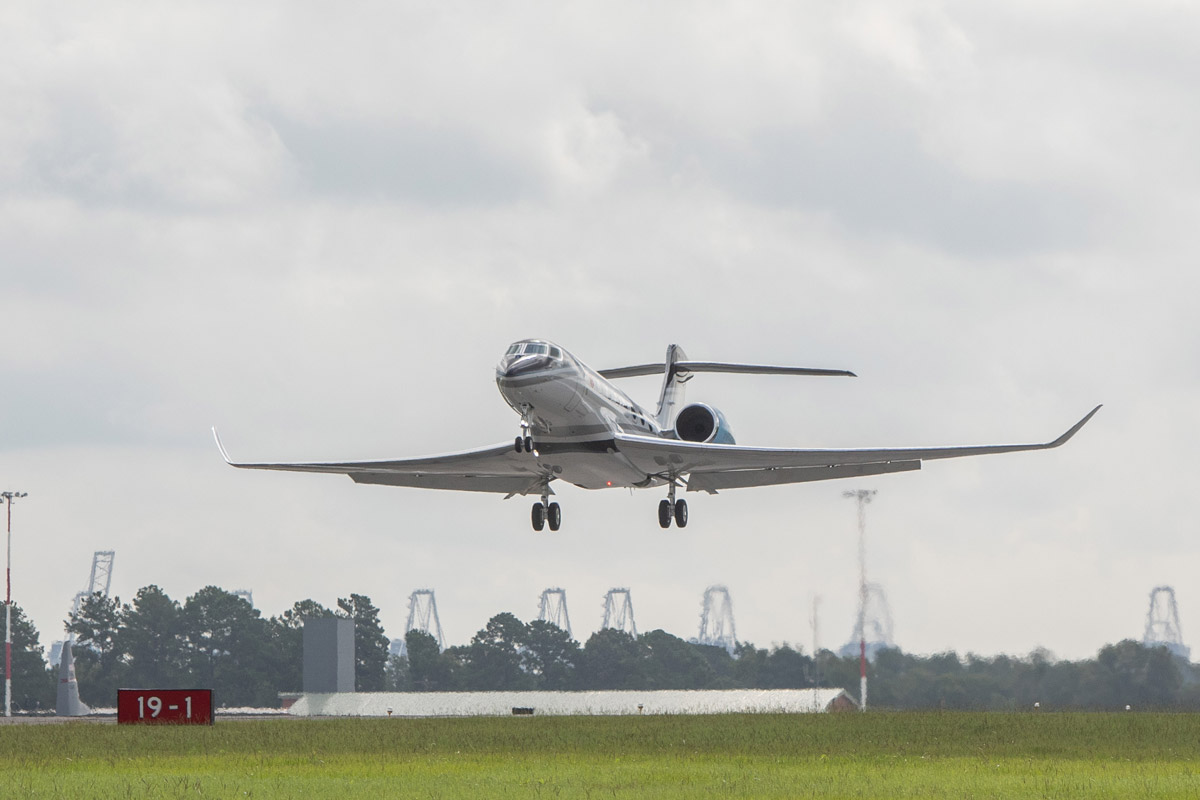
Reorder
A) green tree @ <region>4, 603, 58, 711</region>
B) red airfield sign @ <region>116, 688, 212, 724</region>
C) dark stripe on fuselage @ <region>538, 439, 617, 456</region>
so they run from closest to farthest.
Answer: dark stripe on fuselage @ <region>538, 439, 617, 456</region>
red airfield sign @ <region>116, 688, 212, 724</region>
green tree @ <region>4, 603, 58, 711</region>

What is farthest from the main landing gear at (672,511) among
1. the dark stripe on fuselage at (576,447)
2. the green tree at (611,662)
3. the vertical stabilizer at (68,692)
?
the green tree at (611,662)

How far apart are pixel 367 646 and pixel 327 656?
36794 millimetres

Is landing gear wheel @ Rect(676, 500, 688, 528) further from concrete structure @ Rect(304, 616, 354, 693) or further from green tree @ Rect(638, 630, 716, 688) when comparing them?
green tree @ Rect(638, 630, 716, 688)

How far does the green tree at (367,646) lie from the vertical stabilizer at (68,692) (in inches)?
2095

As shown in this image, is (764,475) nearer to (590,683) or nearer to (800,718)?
(800,718)

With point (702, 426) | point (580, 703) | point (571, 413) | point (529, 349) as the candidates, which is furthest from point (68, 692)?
point (529, 349)

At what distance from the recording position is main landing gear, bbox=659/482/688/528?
162 ft

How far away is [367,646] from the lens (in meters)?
176

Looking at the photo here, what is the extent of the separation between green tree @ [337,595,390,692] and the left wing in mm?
125995

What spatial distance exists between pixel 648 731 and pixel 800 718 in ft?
41.9

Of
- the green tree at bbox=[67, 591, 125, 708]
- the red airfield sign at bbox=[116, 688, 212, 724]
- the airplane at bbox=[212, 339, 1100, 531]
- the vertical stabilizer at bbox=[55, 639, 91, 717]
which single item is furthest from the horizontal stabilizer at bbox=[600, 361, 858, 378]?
the green tree at bbox=[67, 591, 125, 708]

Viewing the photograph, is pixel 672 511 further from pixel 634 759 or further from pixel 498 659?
pixel 498 659

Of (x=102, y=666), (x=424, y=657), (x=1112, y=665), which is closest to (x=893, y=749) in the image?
(x=1112, y=665)

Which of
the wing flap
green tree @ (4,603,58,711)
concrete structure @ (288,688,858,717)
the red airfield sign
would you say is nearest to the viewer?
the wing flap
